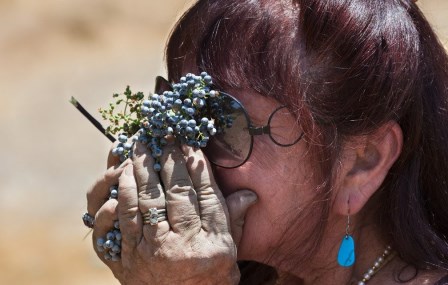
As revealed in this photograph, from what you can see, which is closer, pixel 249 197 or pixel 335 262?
pixel 249 197

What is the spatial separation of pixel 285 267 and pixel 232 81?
0.71 metres

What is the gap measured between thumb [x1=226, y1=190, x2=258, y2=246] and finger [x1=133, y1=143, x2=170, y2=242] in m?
0.22

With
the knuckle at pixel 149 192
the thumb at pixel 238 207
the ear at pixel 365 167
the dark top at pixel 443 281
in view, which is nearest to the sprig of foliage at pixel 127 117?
the knuckle at pixel 149 192

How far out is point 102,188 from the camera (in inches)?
117

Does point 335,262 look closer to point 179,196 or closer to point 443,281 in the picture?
point 443,281

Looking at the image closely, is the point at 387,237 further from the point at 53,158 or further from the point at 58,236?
the point at 53,158

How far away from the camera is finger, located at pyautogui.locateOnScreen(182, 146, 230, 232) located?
2881 mm

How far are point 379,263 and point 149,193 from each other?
2.87 feet

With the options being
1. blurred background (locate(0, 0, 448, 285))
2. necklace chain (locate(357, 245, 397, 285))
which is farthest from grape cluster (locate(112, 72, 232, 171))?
blurred background (locate(0, 0, 448, 285))

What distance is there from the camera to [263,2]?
3.01m

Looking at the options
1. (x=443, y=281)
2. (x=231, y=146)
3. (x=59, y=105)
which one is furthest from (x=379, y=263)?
(x=59, y=105)

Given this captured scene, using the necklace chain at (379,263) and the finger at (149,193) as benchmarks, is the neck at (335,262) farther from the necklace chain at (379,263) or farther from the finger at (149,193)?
the finger at (149,193)

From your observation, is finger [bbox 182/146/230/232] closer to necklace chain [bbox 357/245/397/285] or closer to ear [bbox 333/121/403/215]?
ear [bbox 333/121/403/215]

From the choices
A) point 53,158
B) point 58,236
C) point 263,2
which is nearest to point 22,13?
point 53,158
